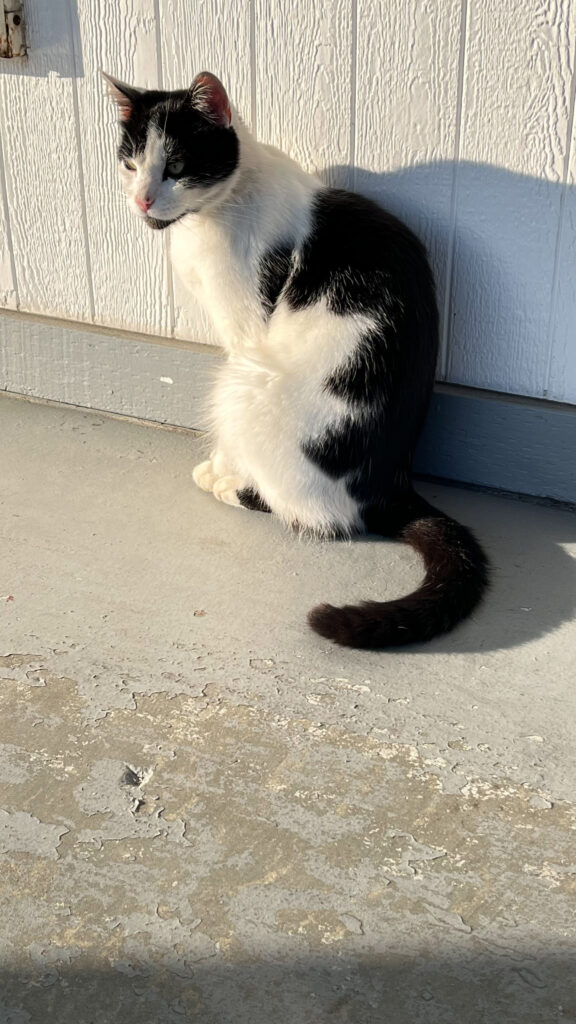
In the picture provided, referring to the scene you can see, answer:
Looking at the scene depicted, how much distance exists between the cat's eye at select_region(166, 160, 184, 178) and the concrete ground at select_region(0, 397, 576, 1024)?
86 cm

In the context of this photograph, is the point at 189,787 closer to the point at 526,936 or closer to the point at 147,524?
the point at 526,936

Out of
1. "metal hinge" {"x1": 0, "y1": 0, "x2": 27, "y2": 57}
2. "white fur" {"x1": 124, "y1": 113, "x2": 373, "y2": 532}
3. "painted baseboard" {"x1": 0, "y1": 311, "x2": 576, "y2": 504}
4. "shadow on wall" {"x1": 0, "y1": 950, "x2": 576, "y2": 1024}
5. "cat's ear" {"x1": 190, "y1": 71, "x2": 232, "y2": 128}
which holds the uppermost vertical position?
"metal hinge" {"x1": 0, "y1": 0, "x2": 27, "y2": 57}

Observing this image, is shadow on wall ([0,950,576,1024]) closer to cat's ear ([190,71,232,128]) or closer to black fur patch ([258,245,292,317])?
black fur patch ([258,245,292,317])

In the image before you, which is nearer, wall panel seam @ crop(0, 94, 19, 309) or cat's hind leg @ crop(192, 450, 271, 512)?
cat's hind leg @ crop(192, 450, 271, 512)

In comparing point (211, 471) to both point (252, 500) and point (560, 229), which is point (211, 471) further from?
point (560, 229)

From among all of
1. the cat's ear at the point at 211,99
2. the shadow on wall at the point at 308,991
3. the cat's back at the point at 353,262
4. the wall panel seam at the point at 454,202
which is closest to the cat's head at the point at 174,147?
the cat's ear at the point at 211,99

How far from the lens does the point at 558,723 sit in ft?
6.68

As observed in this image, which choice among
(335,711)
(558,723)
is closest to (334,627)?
(335,711)

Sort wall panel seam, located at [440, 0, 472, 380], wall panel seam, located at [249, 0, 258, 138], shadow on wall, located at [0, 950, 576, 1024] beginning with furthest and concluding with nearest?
wall panel seam, located at [249, 0, 258, 138], wall panel seam, located at [440, 0, 472, 380], shadow on wall, located at [0, 950, 576, 1024]

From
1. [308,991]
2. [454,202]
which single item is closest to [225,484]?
[454,202]

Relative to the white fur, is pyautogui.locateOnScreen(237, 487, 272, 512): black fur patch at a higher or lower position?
lower

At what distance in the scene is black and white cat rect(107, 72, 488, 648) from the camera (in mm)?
2426

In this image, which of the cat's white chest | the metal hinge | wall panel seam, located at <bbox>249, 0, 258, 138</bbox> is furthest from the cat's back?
the metal hinge

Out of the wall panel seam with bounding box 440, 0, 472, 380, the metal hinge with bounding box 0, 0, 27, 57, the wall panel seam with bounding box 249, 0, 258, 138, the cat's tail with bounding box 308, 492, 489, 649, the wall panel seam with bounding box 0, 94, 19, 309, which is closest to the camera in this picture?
the cat's tail with bounding box 308, 492, 489, 649
